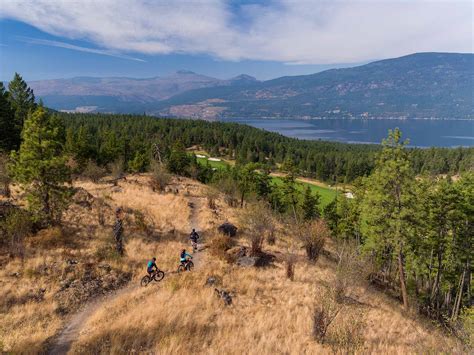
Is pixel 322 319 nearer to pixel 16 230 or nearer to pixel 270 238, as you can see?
pixel 270 238

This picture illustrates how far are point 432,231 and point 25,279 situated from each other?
30.7 meters

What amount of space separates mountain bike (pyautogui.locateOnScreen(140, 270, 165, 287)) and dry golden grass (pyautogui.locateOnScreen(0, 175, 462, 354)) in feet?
1.78

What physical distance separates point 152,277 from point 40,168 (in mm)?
11504

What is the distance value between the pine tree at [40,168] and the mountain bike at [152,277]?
9.49 m

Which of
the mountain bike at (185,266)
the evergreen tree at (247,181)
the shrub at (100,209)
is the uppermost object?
the shrub at (100,209)

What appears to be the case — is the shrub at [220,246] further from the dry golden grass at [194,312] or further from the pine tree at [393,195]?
the pine tree at [393,195]

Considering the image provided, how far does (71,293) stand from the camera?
15453 millimetres

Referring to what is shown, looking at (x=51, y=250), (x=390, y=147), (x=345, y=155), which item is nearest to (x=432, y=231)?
(x=390, y=147)

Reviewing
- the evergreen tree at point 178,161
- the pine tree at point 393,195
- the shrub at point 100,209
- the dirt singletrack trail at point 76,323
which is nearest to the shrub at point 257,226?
the pine tree at point 393,195

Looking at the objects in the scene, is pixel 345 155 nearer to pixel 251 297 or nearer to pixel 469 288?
pixel 469 288

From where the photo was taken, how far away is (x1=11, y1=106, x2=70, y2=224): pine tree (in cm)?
2022

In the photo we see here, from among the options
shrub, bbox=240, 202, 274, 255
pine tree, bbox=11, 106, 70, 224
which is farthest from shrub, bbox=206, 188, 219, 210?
pine tree, bbox=11, 106, 70, 224

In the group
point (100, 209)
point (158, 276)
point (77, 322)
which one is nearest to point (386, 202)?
point (158, 276)

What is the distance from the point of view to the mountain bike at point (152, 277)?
17609mm
